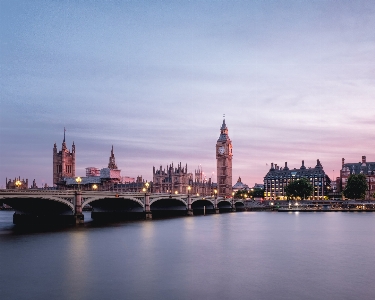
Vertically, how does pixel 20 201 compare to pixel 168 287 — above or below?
above

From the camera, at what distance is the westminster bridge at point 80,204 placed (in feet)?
202

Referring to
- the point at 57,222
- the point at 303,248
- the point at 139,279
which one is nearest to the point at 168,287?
the point at 139,279

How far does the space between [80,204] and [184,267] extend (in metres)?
36.6

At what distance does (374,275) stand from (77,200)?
46.9 m

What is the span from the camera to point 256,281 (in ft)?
98.3

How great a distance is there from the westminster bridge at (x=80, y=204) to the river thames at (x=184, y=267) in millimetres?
7762

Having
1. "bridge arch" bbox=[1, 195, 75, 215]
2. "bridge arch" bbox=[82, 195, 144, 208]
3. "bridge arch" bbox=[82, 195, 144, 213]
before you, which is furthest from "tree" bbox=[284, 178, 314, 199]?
"bridge arch" bbox=[1, 195, 75, 215]

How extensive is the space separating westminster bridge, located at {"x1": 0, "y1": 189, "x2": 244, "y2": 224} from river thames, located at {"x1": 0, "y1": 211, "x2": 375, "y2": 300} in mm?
7762

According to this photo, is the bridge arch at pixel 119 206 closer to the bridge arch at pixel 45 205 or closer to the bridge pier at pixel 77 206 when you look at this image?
the bridge arch at pixel 45 205

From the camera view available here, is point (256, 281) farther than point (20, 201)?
No

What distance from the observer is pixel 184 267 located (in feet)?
114

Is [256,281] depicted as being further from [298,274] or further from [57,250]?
[57,250]

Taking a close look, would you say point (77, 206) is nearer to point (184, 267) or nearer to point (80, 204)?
point (80, 204)

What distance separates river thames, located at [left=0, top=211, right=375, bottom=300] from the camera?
88.2 feet
